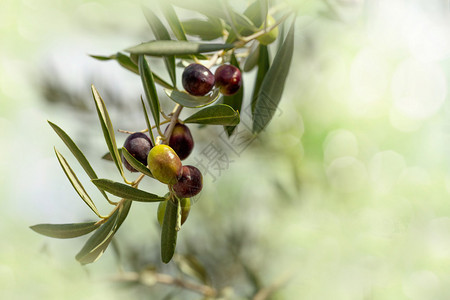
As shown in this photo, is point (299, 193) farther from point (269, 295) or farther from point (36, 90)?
point (36, 90)

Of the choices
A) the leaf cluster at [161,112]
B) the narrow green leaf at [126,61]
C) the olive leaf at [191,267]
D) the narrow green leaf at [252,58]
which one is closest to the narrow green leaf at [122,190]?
the leaf cluster at [161,112]

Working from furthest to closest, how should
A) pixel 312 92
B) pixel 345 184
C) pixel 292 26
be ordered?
pixel 312 92, pixel 345 184, pixel 292 26

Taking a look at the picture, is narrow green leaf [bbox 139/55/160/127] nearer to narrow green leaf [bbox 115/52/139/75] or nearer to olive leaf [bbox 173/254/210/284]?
narrow green leaf [bbox 115/52/139/75]

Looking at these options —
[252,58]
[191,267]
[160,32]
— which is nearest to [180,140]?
[160,32]

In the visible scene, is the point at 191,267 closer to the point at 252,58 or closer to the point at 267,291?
the point at 267,291

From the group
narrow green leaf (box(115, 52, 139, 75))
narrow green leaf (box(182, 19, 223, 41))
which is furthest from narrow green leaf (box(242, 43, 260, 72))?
narrow green leaf (box(115, 52, 139, 75))

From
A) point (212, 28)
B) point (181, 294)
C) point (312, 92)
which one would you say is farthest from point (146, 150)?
point (312, 92)
